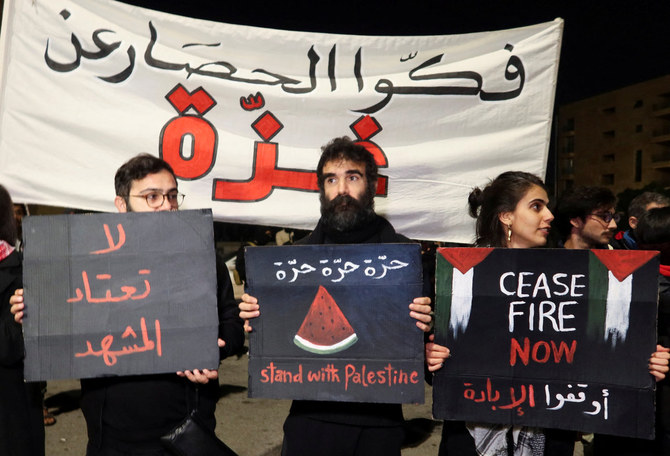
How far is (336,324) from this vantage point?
6.30 ft

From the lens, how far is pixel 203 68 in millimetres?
3146

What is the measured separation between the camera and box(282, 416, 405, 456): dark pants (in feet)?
6.49

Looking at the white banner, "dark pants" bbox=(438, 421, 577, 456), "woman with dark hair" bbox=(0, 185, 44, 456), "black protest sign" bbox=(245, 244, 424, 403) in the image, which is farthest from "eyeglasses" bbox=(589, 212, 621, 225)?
"woman with dark hair" bbox=(0, 185, 44, 456)

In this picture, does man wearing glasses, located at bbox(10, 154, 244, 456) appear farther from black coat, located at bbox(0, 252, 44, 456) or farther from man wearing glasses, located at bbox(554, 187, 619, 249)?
man wearing glasses, located at bbox(554, 187, 619, 249)

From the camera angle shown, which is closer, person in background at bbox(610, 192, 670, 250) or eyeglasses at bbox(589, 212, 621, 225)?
eyeglasses at bbox(589, 212, 621, 225)

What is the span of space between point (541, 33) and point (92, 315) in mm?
2800

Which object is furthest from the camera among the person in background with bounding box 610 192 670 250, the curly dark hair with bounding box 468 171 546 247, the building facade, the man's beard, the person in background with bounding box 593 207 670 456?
the building facade

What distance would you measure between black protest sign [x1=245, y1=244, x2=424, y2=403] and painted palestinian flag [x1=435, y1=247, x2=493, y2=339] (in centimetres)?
9

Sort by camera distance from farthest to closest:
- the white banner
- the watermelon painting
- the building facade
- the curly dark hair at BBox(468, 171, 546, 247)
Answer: the building facade
the white banner
the curly dark hair at BBox(468, 171, 546, 247)
the watermelon painting

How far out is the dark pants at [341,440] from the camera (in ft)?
6.49

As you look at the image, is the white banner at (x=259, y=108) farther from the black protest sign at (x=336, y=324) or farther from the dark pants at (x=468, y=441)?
the dark pants at (x=468, y=441)

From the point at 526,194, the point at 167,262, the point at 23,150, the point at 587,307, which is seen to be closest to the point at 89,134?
the point at 23,150

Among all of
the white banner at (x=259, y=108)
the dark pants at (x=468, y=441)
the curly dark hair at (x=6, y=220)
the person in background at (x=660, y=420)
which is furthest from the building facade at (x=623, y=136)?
the curly dark hair at (x=6, y=220)

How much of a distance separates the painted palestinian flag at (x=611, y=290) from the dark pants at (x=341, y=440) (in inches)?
31.2
